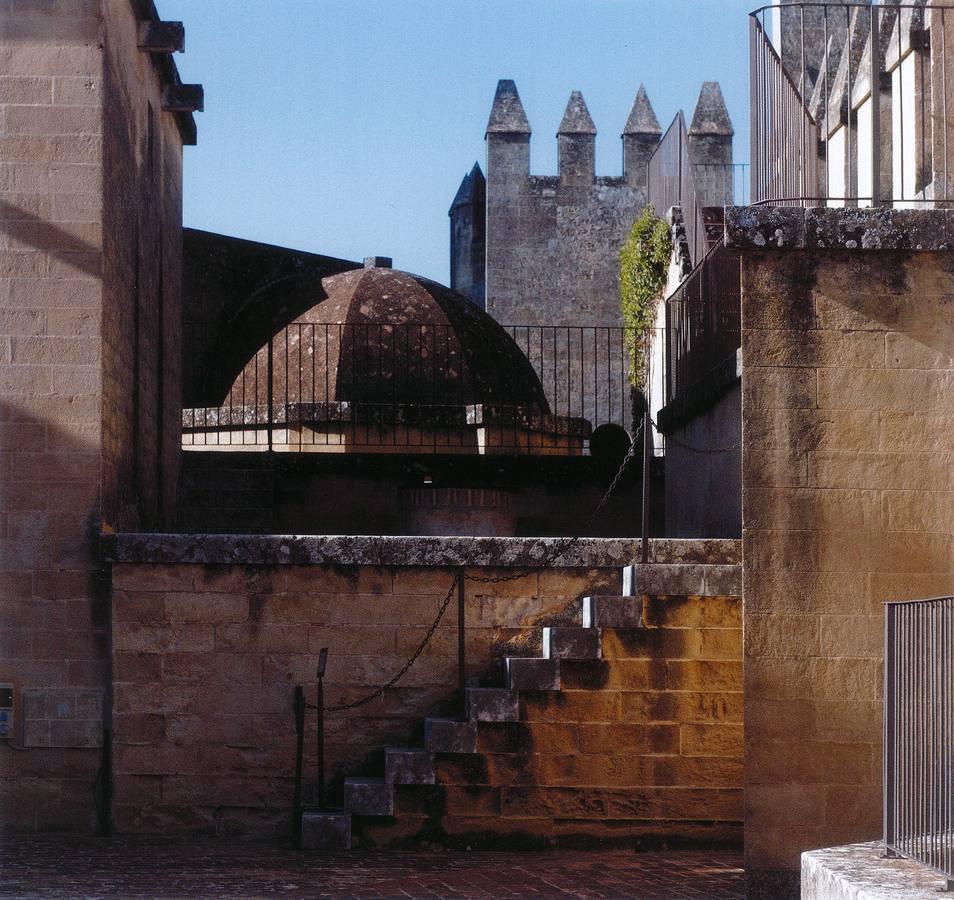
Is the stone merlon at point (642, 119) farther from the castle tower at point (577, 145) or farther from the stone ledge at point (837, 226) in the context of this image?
the stone ledge at point (837, 226)

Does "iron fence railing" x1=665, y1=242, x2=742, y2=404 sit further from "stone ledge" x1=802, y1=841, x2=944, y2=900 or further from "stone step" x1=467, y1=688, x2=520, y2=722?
"stone ledge" x1=802, y1=841, x2=944, y2=900

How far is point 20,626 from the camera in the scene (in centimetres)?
980

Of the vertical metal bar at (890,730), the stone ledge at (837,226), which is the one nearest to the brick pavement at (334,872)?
the vertical metal bar at (890,730)

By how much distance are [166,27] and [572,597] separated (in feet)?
18.8

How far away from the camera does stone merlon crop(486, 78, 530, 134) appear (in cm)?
3033

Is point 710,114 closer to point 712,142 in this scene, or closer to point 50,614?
point 712,142

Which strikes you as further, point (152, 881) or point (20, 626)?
point (20, 626)

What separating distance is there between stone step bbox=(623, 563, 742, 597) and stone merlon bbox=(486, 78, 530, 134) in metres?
22.3

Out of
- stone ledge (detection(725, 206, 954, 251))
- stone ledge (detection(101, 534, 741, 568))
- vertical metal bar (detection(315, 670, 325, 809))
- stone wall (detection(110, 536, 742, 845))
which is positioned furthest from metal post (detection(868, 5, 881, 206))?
vertical metal bar (detection(315, 670, 325, 809))

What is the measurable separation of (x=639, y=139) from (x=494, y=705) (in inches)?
900

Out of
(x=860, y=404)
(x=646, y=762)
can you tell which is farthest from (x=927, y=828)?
(x=646, y=762)

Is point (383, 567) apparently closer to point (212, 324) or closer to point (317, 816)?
point (317, 816)

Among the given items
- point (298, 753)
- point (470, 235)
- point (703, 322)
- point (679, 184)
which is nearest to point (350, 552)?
point (298, 753)

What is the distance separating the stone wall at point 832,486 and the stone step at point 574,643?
4.74ft
